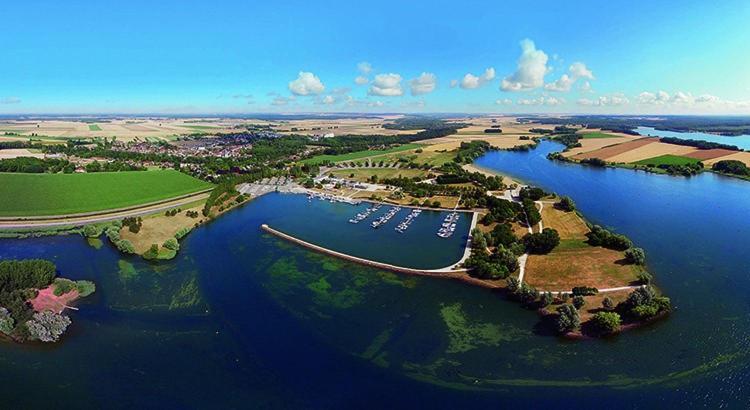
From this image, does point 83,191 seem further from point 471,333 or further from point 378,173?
point 471,333

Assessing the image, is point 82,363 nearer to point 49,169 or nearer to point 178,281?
point 178,281

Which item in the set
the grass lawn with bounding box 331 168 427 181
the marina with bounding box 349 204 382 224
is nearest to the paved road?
the marina with bounding box 349 204 382 224

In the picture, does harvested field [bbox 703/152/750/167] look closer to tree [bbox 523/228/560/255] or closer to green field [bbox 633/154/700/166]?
green field [bbox 633/154/700/166]

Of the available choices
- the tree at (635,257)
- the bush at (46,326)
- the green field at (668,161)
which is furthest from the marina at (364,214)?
the green field at (668,161)

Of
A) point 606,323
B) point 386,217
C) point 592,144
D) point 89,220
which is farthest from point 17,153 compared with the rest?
point 592,144

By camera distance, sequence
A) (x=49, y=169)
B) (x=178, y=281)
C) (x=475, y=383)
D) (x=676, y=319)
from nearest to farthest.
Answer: (x=475, y=383) → (x=676, y=319) → (x=178, y=281) → (x=49, y=169)

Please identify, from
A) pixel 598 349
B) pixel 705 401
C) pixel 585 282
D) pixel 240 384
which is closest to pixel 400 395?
pixel 240 384
